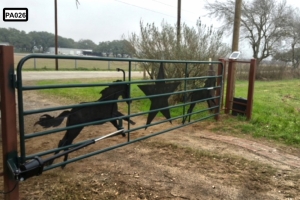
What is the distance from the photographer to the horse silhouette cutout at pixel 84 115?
285cm

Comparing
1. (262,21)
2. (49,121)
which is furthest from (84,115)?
(262,21)

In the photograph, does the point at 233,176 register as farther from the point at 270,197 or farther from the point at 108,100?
the point at 108,100

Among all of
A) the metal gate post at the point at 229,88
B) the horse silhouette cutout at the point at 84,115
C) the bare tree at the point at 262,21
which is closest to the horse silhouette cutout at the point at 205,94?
the metal gate post at the point at 229,88

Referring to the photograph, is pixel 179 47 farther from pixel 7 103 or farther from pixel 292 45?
pixel 292 45

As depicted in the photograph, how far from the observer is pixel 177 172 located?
321 cm

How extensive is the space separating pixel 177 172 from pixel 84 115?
1.28 metres

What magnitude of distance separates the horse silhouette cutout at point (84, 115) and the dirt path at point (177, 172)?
0.34 m

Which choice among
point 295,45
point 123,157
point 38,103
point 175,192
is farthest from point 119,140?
point 295,45

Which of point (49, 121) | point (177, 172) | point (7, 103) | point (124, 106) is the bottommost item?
point (177, 172)

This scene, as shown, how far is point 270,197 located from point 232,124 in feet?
9.47

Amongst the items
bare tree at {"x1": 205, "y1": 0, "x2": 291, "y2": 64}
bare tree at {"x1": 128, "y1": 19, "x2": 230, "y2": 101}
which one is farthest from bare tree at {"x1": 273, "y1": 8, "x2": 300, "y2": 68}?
bare tree at {"x1": 128, "y1": 19, "x2": 230, "y2": 101}

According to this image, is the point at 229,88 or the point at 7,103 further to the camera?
the point at 229,88

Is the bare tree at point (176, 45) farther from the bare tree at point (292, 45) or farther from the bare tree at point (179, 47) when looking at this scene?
the bare tree at point (292, 45)

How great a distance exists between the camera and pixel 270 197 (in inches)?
108
